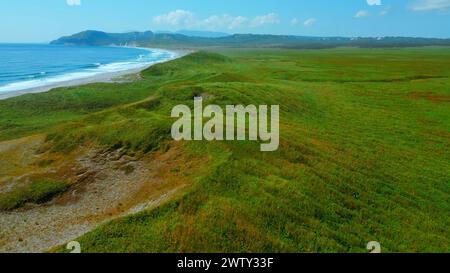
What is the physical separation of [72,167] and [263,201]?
19248mm

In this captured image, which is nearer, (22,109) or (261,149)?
(261,149)

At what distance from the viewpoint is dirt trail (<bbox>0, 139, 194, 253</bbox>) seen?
26.2 metres

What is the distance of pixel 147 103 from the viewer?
61.1 m

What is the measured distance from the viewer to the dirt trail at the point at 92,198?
26.2 m

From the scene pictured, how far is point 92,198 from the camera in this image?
31.0 m

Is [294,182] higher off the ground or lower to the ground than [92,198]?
higher

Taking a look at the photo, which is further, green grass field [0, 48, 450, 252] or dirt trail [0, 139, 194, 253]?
dirt trail [0, 139, 194, 253]

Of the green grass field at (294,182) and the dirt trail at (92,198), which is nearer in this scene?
the green grass field at (294,182)

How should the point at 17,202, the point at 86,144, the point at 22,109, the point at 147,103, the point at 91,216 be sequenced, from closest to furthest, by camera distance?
1. the point at 91,216
2. the point at 17,202
3. the point at 86,144
4. the point at 147,103
5. the point at 22,109

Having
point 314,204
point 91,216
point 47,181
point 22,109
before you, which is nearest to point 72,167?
point 47,181

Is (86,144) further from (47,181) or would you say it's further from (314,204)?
(314,204)
